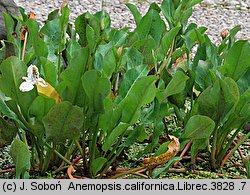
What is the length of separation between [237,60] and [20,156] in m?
0.80

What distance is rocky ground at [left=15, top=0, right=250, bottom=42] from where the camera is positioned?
4.64m

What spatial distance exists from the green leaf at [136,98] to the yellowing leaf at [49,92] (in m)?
0.19

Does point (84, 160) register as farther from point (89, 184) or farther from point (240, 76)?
point (240, 76)

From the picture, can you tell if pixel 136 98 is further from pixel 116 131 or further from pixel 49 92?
pixel 49 92

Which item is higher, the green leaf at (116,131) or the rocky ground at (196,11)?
the green leaf at (116,131)

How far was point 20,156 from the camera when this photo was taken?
195 cm

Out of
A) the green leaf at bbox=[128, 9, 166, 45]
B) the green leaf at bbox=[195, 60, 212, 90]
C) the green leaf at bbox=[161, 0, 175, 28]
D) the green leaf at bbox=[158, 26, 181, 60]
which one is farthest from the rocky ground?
the green leaf at bbox=[195, 60, 212, 90]

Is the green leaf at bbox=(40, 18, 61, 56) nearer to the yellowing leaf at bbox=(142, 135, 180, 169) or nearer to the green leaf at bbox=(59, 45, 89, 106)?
the green leaf at bbox=(59, 45, 89, 106)

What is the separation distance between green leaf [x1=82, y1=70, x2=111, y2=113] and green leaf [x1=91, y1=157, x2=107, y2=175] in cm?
15

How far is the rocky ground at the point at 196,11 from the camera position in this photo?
15.2ft

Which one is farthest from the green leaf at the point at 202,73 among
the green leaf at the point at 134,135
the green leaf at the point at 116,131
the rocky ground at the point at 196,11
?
the rocky ground at the point at 196,11

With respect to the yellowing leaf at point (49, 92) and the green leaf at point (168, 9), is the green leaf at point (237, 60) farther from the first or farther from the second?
the yellowing leaf at point (49, 92)

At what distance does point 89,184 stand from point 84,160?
10.0 inches

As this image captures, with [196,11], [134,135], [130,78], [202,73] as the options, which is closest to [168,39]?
[202,73]
